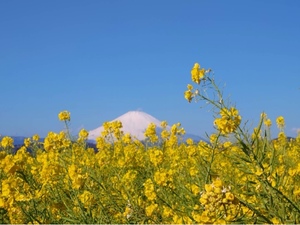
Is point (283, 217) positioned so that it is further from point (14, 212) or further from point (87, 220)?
point (14, 212)

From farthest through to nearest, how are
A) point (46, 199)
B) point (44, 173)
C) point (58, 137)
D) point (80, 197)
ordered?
1. point (58, 137)
2. point (46, 199)
3. point (44, 173)
4. point (80, 197)

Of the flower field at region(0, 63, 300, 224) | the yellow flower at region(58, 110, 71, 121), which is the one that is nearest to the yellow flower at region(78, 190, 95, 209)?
the flower field at region(0, 63, 300, 224)

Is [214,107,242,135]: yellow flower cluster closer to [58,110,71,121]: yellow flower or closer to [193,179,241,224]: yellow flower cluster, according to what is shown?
[193,179,241,224]: yellow flower cluster

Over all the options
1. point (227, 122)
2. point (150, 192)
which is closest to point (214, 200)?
point (227, 122)

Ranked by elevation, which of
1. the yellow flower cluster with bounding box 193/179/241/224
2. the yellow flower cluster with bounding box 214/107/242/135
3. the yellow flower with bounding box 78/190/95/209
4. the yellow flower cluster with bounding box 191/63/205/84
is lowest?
the yellow flower cluster with bounding box 193/179/241/224

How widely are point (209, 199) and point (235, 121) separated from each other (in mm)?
658

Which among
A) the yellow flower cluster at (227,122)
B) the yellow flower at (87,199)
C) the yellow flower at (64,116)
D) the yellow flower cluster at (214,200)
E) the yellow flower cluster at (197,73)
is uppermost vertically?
the yellow flower at (64,116)

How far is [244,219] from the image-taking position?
84.7 inches

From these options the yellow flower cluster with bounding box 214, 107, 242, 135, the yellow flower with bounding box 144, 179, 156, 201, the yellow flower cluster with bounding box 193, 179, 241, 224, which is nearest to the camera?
the yellow flower cluster with bounding box 193, 179, 241, 224

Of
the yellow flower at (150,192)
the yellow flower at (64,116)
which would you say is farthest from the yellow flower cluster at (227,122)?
the yellow flower at (64,116)

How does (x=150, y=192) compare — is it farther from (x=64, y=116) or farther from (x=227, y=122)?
(x=64, y=116)

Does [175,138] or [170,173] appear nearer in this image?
[170,173]

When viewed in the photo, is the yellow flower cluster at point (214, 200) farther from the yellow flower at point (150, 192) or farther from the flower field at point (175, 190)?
the yellow flower at point (150, 192)

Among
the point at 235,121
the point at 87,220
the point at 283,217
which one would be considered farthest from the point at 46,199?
the point at 283,217
